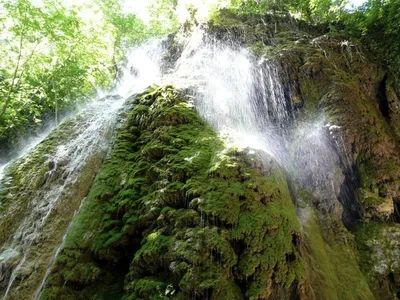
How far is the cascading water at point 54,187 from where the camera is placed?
5.33 m

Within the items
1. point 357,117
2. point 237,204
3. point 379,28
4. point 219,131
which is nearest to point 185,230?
point 237,204

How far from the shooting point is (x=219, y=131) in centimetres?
691

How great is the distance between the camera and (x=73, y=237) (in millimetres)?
5336

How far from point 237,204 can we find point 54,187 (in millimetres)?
4470

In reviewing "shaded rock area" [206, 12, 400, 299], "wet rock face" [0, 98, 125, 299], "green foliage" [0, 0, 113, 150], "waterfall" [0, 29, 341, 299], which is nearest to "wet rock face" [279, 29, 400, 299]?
"shaded rock area" [206, 12, 400, 299]

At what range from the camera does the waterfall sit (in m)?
5.91

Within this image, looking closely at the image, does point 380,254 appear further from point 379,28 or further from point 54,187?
point 379,28

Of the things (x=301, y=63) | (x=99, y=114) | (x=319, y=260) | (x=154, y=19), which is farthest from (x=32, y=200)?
(x=154, y=19)

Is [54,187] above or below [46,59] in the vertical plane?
below

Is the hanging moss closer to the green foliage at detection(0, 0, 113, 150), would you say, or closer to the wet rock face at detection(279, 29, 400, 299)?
the wet rock face at detection(279, 29, 400, 299)

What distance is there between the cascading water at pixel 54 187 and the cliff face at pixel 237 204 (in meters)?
0.07

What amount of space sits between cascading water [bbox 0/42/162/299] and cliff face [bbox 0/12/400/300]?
7cm

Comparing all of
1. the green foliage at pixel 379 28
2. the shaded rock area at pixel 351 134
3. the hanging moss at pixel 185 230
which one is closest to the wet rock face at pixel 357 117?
the shaded rock area at pixel 351 134

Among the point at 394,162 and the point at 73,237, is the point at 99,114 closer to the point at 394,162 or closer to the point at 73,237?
the point at 73,237
